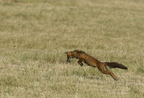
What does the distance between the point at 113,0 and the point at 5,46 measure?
91.4ft

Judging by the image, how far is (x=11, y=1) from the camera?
3366 cm

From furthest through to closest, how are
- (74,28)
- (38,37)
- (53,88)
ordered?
(74,28), (38,37), (53,88)

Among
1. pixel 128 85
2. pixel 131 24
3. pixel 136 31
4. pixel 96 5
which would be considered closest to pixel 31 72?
pixel 128 85

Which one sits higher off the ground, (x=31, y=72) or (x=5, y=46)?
(x=31, y=72)

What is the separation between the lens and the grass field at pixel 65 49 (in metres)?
8.59

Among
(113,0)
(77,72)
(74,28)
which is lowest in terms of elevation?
(113,0)

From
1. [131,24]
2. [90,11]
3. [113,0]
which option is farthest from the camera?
[113,0]

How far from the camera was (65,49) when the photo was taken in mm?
15812

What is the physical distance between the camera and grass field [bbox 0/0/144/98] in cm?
859

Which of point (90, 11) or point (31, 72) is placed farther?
point (90, 11)

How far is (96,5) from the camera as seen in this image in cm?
3628

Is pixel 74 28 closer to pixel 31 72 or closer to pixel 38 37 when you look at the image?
pixel 38 37

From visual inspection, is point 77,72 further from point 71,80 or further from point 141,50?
point 141,50

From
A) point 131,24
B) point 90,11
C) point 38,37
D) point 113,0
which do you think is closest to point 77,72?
point 38,37
